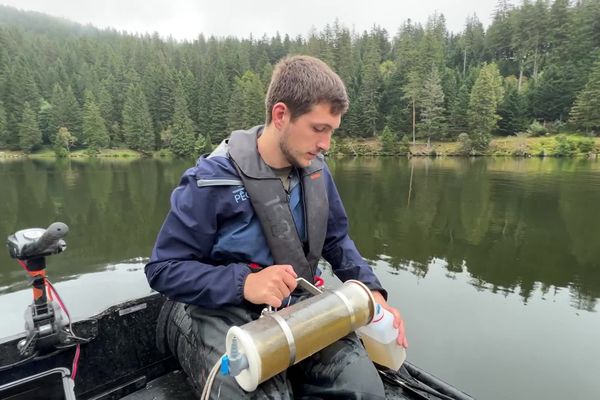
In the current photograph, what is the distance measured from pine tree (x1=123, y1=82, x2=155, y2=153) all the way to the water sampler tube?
78836 millimetres

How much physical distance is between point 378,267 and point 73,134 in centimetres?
8150

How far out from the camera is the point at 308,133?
2.60 meters

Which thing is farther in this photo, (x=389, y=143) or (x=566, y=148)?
(x=389, y=143)

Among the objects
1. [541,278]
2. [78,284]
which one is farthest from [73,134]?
[541,278]

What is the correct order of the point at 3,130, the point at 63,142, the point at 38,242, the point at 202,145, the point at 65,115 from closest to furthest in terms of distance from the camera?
1. the point at 38,242
2. the point at 63,142
3. the point at 3,130
4. the point at 202,145
5. the point at 65,115

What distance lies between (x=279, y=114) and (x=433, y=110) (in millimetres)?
65962

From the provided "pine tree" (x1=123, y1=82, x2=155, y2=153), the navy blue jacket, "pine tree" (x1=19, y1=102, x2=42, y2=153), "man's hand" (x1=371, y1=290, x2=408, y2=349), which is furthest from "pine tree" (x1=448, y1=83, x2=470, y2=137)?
"pine tree" (x1=19, y1=102, x2=42, y2=153)

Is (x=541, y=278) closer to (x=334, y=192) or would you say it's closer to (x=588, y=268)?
(x=588, y=268)

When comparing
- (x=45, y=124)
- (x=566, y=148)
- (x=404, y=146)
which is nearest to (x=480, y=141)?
(x=566, y=148)

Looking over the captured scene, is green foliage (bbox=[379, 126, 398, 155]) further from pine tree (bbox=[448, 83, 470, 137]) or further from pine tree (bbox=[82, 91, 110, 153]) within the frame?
pine tree (bbox=[82, 91, 110, 153])

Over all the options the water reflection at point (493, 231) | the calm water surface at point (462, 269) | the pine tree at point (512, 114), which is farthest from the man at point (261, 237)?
the pine tree at point (512, 114)

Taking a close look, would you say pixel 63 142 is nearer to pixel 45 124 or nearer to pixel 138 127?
pixel 45 124

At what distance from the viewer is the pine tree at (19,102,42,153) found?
→ 232ft

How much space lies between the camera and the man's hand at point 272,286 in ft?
7.23
